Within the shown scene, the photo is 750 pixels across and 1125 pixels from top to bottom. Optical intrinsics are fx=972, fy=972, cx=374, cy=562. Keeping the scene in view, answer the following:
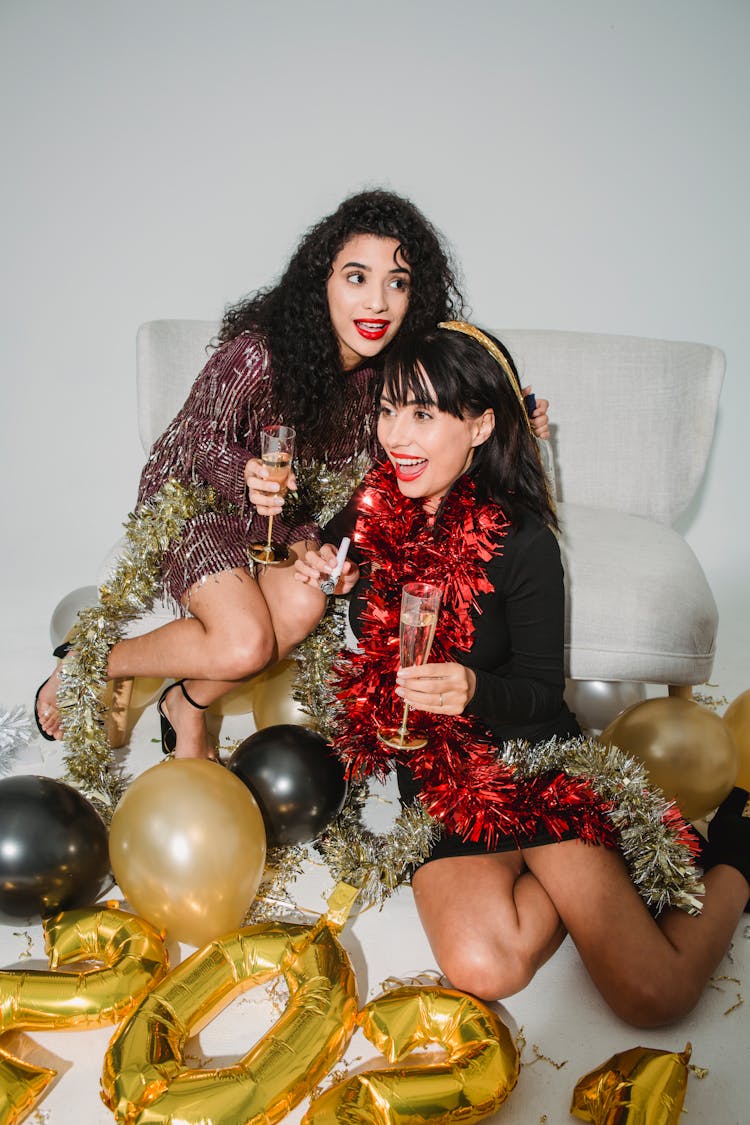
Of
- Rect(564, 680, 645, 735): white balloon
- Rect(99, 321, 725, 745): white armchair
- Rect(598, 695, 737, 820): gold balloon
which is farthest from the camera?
Rect(99, 321, 725, 745): white armchair

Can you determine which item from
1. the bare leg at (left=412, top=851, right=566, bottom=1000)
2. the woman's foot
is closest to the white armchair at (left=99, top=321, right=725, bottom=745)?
the woman's foot

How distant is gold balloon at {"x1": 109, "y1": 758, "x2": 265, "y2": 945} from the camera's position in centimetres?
207

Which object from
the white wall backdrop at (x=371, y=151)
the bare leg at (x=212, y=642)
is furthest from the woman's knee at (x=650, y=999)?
the white wall backdrop at (x=371, y=151)

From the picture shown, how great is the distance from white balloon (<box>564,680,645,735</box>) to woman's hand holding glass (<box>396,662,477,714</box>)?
111 centimetres

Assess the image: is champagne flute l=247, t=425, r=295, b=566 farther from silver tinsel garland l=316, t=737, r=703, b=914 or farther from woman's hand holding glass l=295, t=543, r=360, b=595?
silver tinsel garland l=316, t=737, r=703, b=914

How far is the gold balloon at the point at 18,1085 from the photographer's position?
1.73m

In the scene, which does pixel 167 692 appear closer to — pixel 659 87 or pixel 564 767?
pixel 564 767

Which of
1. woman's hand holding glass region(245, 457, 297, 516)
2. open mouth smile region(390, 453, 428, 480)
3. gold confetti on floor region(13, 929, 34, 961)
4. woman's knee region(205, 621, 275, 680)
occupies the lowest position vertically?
gold confetti on floor region(13, 929, 34, 961)

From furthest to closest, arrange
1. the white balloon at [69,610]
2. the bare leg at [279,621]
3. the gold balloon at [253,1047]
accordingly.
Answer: the white balloon at [69,610] < the bare leg at [279,621] < the gold balloon at [253,1047]

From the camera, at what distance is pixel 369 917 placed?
239cm

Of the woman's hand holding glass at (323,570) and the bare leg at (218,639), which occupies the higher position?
the woman's hand holding glass at (323,570)

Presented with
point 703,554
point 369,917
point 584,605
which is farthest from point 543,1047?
point 703,554

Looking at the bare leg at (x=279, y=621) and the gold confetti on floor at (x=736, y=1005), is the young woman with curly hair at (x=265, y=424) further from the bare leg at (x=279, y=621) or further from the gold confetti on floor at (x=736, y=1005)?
the gold confetti on floor at (x=736, y=1005)

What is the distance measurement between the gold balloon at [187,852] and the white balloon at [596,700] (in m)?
1.26
